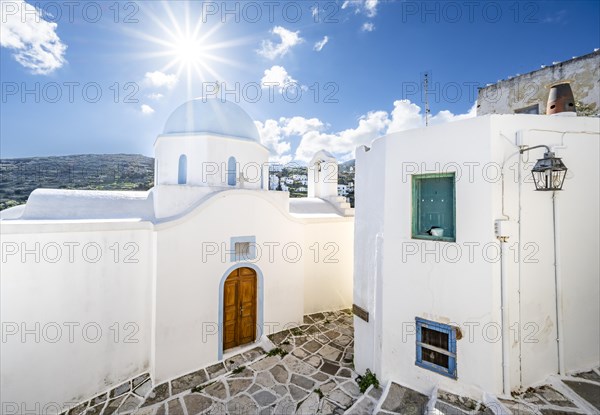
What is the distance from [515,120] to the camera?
16.0 feet

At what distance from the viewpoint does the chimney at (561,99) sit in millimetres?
5332

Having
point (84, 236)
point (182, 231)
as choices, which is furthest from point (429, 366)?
point (84, 236)

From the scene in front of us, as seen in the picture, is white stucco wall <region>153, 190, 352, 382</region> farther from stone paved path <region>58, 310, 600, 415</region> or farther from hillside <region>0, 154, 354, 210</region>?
hillside <region>0, 154, 354, 210</region>

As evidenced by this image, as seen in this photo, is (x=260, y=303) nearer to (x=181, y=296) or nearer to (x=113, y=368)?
(x=181, y=296)

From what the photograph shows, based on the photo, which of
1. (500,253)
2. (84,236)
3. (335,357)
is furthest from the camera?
(335,357)

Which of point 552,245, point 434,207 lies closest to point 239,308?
point 434,207

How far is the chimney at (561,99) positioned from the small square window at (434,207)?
9.13 ft

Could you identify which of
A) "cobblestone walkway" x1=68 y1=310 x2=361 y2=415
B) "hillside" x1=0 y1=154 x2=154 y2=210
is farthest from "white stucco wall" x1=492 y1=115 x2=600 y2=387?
"hillside" x1=0 y1=154 x2=154 y2=210

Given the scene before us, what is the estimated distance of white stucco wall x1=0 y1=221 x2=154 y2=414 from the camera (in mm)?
5457

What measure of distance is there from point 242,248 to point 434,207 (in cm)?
568

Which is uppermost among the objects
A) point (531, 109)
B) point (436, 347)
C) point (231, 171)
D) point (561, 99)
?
point (531, 109)

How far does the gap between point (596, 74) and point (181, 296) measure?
13.7 m

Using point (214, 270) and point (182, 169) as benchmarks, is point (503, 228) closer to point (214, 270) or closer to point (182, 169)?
point (214, 270)

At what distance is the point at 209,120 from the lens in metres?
9.05
